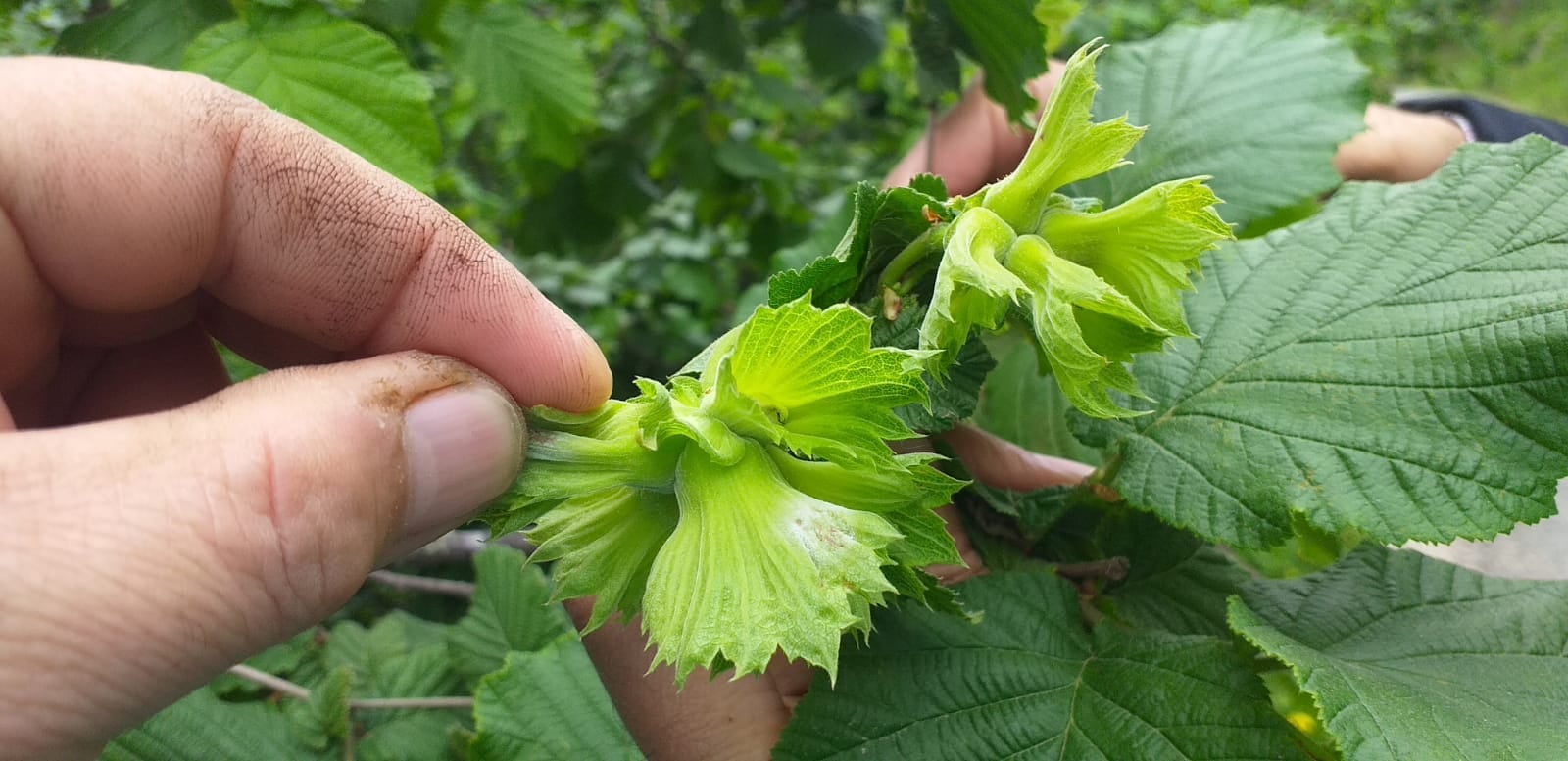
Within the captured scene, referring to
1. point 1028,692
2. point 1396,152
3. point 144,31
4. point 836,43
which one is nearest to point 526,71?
point 144,31

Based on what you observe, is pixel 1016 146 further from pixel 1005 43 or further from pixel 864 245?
pixel 864 245

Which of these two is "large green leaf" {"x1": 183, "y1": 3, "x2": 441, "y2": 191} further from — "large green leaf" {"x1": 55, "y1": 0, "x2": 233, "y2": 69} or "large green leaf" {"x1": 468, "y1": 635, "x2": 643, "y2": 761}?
"large green leaf" {"x1": 468, "y1": 635, "x2": 643, "y2": 761}

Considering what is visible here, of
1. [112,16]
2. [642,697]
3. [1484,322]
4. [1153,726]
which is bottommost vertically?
[642,697]

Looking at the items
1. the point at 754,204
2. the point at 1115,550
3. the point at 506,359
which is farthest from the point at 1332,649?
the point at 754,204

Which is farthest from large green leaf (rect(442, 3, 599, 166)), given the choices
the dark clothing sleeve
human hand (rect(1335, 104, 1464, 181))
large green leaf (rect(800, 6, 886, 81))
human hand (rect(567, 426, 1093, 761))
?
the dark clothing sleeve

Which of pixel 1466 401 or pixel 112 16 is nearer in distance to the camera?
pixel 1466 401

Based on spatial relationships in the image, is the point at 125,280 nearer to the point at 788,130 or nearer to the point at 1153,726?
the point at 1153,726

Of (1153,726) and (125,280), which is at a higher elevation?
(125,280)
